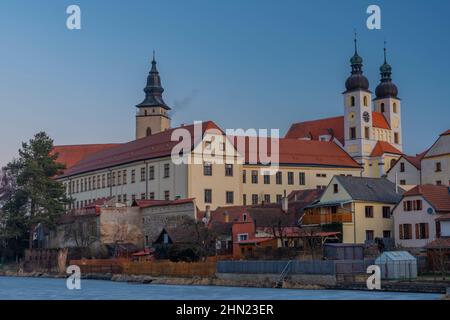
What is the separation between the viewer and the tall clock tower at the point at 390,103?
122938 millimetres

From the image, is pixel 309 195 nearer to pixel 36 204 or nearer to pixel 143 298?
pixel 36 204

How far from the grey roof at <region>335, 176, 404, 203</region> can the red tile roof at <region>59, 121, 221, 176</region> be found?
22.4 meters

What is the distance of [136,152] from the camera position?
97438 millimetres

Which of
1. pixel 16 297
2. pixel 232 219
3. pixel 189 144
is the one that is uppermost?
pixel 189 144

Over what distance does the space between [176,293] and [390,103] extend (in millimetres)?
81664

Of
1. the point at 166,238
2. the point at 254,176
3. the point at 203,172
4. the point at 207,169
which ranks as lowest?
the point at 166,238

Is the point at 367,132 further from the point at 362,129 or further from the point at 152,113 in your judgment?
the point at 152,113

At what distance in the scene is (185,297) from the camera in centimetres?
4619

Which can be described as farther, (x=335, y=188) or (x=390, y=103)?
(x=390, y=103)

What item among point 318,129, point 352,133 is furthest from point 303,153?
point 318,129

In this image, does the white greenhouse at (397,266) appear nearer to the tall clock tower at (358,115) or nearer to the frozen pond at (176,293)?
the frozen pond at (176,293)

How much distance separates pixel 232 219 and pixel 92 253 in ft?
47.7

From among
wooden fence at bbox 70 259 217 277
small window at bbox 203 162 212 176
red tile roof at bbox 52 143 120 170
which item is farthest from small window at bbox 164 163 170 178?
red tile roof at bbox 52 143 120 170
